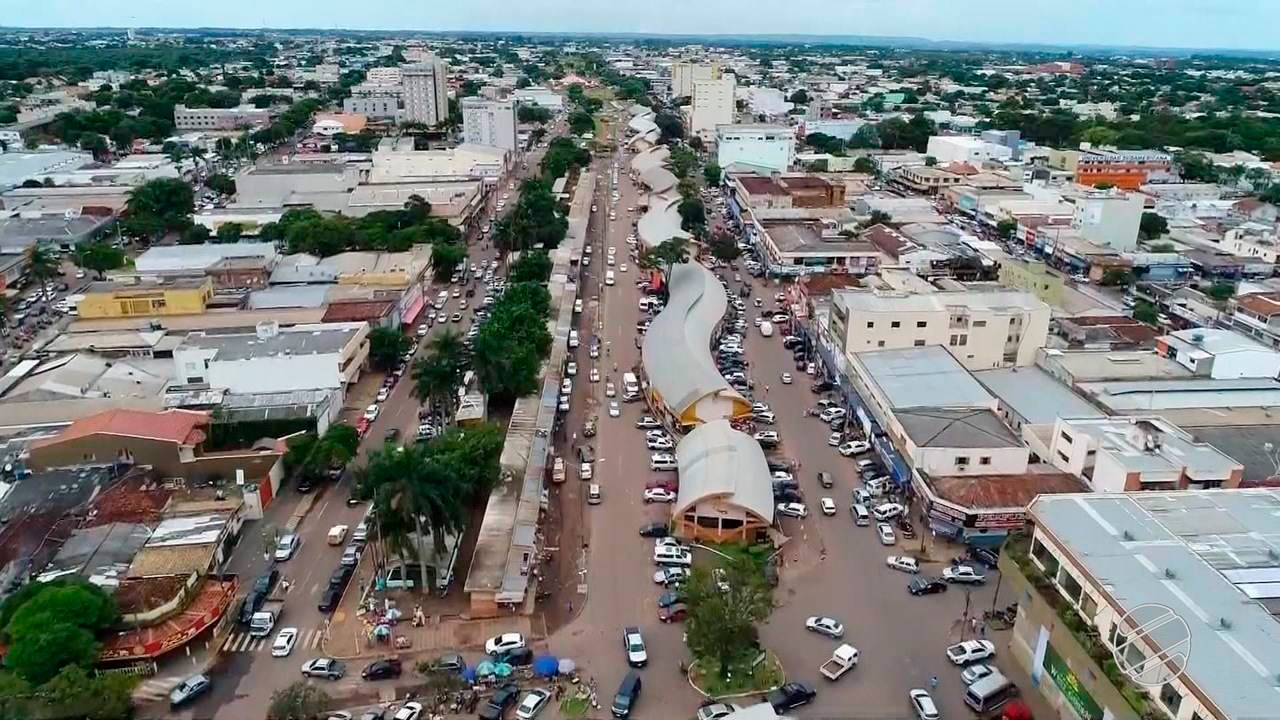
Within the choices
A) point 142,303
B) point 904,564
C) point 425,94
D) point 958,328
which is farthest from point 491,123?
point 904,564

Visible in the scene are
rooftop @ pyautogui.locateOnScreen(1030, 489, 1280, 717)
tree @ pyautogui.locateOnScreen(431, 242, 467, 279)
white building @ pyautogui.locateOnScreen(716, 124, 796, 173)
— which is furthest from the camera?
white building @ pyautogui.locateOnScreen(716, 124, 796, 173)

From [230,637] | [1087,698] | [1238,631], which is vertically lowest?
Answer: [230,637]

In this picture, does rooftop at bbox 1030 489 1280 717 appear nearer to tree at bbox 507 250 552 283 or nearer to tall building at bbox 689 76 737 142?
tree at bbox 507 250 552 283

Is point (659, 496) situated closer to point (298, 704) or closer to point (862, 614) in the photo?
point (862, 614)

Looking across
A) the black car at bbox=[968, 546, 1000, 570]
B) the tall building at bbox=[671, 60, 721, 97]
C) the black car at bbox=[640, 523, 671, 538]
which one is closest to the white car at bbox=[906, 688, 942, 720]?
the black car at bbox=[968, 546, 1000, 570]

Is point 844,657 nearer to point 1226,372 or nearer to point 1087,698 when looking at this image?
point 1087,698

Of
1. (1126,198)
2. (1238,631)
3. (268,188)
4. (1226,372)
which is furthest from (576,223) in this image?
(1238,631)

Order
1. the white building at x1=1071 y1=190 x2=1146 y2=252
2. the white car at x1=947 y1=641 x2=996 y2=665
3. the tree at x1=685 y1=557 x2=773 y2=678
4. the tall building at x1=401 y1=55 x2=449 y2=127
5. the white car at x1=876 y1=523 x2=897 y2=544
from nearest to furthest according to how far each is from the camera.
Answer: the tree at x1=685 y1=557 x2=773 y2=678 < the white car at x1=947 y1=641 x2=996 y2=665 < the white car at x1=876 y1=523 x2=897 y2=544 < the white building at x1=1071 y1=190 x2=1146 y2=252 < the tall building at x1=401 y1=55 x2=449 y2=127
